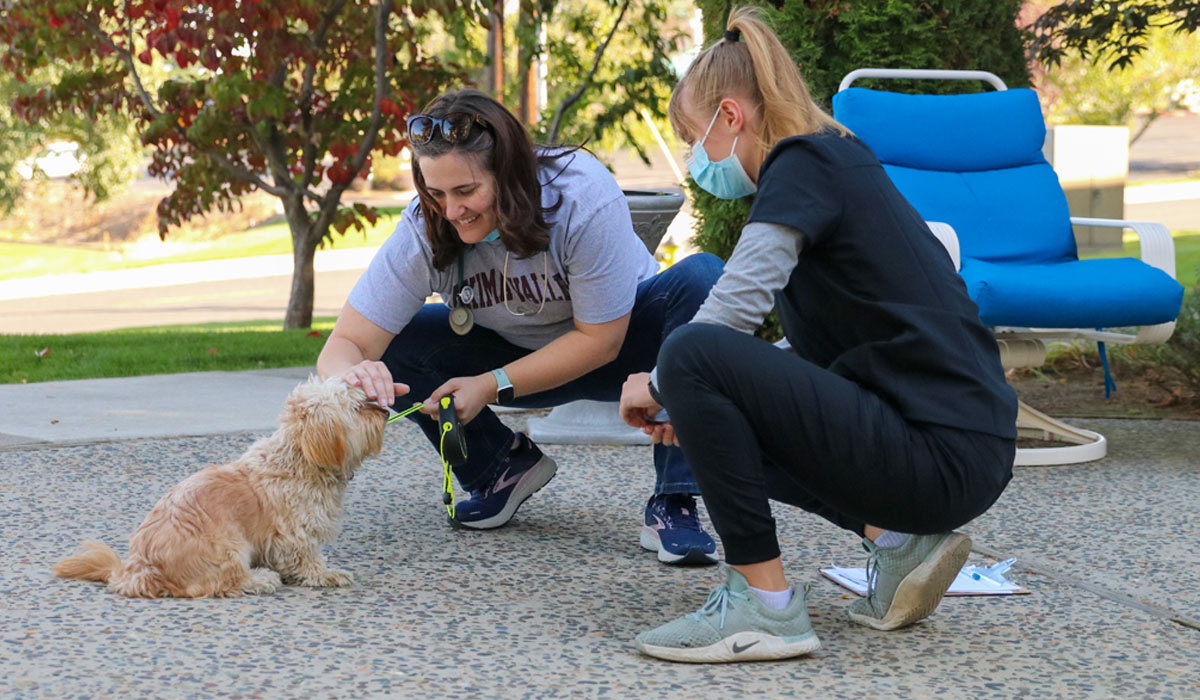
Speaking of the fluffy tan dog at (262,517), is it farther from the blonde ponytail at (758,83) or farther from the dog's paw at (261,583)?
the blonde ponytail at (758,83)

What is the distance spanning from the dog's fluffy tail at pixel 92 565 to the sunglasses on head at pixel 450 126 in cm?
128

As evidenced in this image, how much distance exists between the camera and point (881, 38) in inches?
237

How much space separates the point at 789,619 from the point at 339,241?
79.2 feet

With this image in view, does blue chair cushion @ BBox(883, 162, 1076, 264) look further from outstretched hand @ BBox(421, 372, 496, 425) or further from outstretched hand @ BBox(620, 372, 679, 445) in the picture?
outstretched hand @ BBox(620, 372, 679, 445)

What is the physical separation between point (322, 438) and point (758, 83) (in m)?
1.31

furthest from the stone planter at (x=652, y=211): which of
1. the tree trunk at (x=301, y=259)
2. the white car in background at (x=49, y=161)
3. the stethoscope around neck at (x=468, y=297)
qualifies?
the white car in background at (x=49, y=161)

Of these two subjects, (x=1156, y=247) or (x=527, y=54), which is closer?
(x=1156, y=247)

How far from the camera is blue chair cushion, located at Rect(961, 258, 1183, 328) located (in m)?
4.55

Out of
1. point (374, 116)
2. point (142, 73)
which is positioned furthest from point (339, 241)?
point (374, 116)

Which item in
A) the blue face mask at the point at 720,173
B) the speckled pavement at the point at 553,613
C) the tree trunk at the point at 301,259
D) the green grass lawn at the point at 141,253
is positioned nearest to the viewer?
the speckled pavement at the point at 553,613

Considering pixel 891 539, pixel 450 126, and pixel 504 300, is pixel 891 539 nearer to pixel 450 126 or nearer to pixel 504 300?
pixel 504 300

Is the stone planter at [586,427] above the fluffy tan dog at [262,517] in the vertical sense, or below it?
below

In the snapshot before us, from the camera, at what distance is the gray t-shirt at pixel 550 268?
11.3 feet

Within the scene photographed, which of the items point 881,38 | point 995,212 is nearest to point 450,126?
point 995,212
